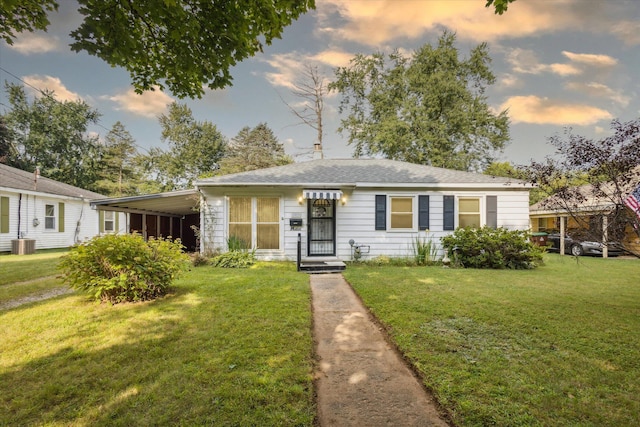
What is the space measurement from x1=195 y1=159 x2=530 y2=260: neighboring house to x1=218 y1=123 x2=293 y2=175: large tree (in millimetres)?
22982

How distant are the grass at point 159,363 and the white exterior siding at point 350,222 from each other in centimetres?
504

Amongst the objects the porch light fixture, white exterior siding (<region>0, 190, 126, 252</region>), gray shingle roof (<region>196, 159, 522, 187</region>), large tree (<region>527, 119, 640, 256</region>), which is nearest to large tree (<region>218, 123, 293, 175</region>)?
white exterior siding (<region>0, 190, 126, 252</region>)

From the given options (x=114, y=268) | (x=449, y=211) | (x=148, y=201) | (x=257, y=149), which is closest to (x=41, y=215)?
(x=148, y=201)

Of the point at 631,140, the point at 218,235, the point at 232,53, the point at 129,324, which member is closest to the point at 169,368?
the point at 129,324

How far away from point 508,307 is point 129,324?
586cm

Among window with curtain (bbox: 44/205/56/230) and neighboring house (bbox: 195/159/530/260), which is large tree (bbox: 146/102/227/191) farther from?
neighboring house (bbox: 195/159/530/260)

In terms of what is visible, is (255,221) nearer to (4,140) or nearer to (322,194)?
(322,194)

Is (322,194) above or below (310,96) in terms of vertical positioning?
below

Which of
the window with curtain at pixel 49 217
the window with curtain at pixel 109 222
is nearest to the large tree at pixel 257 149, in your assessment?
the window with curtain at pixel 109 222

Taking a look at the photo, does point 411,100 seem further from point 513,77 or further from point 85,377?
point 85,377

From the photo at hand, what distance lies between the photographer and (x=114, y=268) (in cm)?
475

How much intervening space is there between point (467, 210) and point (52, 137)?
38514mm

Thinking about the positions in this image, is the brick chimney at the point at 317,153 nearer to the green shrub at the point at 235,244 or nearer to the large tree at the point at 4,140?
the green shrub at the point at 235,244

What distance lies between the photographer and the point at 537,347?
10.8 feet
